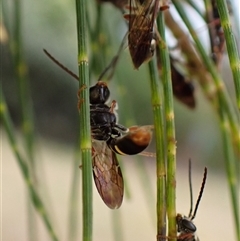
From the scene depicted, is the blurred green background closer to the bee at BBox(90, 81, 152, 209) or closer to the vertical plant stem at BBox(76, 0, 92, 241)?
the bee at BBox(90, 81, 152, 209)

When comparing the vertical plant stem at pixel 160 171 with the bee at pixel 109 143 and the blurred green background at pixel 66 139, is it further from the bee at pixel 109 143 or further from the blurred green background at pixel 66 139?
the blurred green background at pixel 66 139

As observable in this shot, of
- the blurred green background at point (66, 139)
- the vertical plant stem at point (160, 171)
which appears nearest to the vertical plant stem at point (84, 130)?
the vertical plant stem at point (160, 171)

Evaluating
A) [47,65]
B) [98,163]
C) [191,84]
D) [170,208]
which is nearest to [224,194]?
[47,65]

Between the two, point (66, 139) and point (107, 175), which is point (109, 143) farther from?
point (66, 139)

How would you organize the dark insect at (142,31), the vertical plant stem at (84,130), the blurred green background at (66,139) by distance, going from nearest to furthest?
1. the vertical plant stem at (84,130)
2. the dark insect at (142,31)
3. the blurred green background at (66,139)

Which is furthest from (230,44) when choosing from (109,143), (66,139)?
(66,139)

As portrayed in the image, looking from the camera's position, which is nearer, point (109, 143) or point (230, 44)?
point (230, 44)
